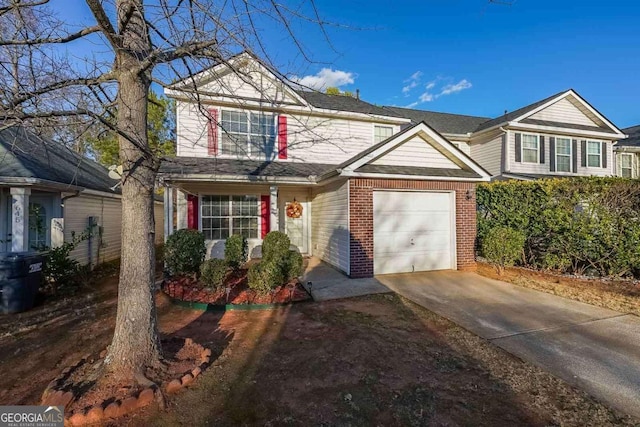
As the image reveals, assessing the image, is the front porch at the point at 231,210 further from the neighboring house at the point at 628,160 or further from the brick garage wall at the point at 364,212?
the neighboring house at the point at 628,160

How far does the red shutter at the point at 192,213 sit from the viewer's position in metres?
9.90

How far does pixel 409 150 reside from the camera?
335 inches

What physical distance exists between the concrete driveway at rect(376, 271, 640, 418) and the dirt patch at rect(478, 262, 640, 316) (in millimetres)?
345

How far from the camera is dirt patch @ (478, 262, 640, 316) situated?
19.0ft

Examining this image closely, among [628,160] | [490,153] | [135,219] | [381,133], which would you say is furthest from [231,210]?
[628,160]

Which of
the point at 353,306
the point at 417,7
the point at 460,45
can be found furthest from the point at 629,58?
the point at 353,306

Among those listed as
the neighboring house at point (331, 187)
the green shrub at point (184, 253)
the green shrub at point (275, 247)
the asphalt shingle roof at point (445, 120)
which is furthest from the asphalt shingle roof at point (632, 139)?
the green shrub at point (184, 253)

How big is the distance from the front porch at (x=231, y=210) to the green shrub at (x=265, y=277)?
135 inches

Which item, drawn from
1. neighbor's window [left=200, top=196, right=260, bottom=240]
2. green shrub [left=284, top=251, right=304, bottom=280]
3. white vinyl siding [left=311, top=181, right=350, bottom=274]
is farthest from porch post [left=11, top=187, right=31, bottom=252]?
white vinyl siding [left=311, top=181, right=350, bottom=274]

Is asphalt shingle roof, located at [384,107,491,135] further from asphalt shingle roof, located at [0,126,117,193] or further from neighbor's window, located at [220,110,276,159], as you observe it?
asphalt shingle roof, located at [0,126,117,193]

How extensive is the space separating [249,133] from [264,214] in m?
2.83

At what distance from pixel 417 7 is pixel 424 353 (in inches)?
206

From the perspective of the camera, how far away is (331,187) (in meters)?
9.12

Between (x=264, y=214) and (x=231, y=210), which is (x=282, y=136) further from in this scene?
(x=231, y=210)
